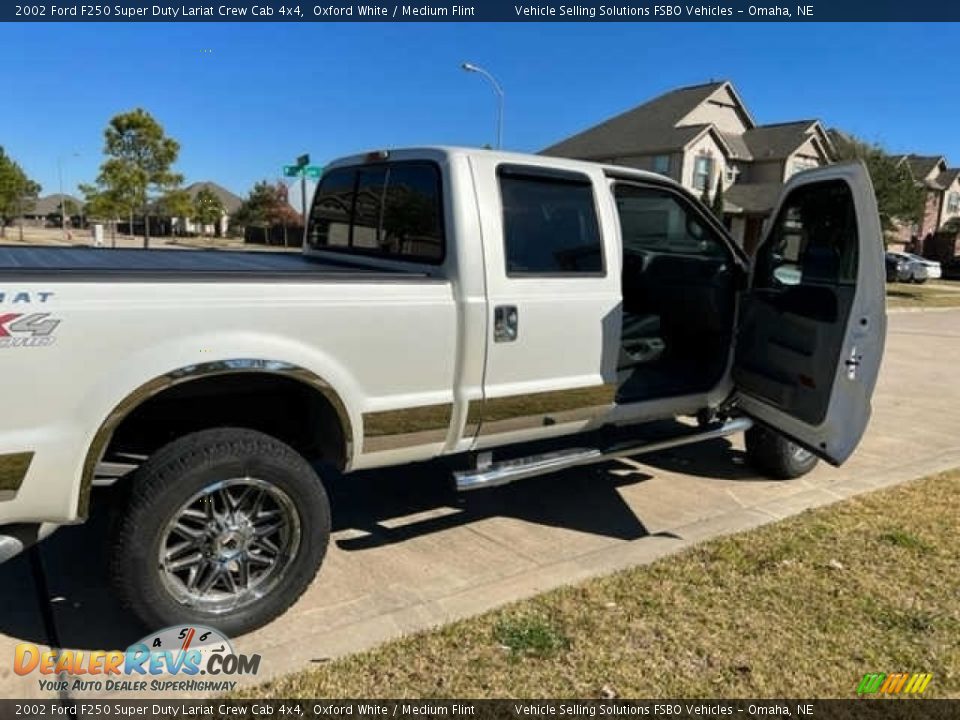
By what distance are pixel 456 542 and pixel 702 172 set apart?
124 ft

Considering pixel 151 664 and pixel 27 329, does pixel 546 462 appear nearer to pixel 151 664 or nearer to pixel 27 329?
pixel 151 664

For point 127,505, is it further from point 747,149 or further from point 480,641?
point 747,149

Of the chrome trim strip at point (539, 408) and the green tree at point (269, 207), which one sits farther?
the green tree at point (269, 207)

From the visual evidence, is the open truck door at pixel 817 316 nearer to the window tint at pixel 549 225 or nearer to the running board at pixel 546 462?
the running board at pixel 546 462

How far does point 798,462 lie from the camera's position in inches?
205

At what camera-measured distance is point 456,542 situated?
4023 mm

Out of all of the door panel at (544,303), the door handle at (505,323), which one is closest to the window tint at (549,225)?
the door panel at (544,303)

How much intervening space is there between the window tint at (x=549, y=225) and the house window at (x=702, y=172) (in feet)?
120

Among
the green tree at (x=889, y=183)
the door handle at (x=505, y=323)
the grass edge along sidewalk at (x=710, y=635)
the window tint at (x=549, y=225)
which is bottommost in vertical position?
the grass edge along sidewalk at (x=710, y=635)

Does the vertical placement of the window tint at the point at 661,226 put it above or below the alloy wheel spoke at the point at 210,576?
above

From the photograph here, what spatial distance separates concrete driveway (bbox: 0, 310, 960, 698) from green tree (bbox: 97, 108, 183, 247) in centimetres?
2942

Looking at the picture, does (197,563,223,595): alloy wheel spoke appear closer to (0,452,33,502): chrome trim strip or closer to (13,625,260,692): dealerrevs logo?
(13,625,260,692): dealerrevs logo

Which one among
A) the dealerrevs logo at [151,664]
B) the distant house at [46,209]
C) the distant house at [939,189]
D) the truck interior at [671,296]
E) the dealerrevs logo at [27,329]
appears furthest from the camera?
the distant house at [46,209]

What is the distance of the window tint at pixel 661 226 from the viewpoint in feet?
15.4
